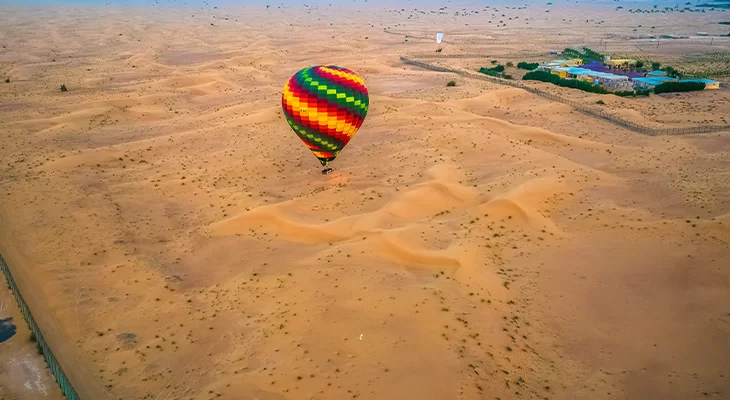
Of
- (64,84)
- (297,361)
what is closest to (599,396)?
(297,361)

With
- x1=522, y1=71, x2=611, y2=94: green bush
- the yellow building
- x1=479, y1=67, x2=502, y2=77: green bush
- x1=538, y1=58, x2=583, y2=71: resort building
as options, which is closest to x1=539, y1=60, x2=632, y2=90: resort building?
x1=538, y1=58, x2=583, y2=71: resort building

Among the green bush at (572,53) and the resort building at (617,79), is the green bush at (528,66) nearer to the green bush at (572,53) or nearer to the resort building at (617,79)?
the resort building at (617,79)

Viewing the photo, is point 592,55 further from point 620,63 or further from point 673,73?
point 673,73

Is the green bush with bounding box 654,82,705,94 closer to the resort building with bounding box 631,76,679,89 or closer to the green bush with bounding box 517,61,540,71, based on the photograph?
the resort building with bounding box 631,76,679,89

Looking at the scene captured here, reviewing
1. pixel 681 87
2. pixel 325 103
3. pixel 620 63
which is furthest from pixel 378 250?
pixel 620 63

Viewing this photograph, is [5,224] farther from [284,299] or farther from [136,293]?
[284,299]

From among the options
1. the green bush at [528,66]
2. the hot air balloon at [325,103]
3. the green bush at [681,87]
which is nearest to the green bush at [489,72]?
the green bush at [528,66]

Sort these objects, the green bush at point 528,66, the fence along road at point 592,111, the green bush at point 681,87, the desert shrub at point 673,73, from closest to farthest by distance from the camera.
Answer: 1. the fence along road at point 592,111
2. the green bush at point 681,87
3. the desert shrub at point 673,73
4. the green bush at point 528,66
